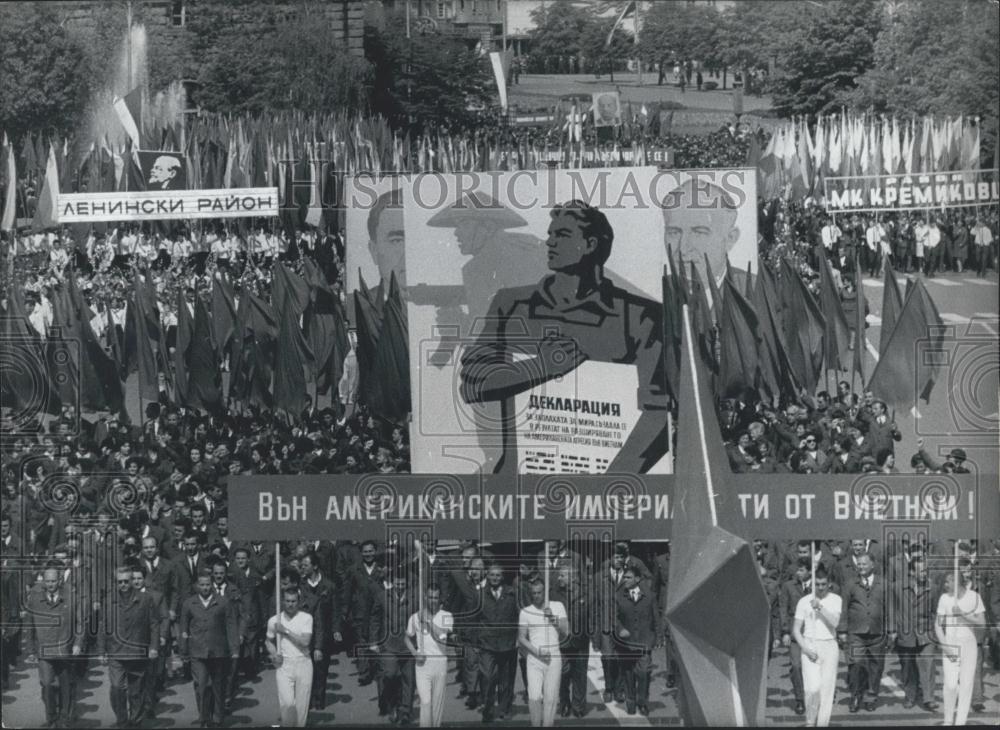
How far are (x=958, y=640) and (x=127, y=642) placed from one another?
381 cm

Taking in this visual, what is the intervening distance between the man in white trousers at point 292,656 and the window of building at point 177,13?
2.79 meters

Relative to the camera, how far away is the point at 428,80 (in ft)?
31.3

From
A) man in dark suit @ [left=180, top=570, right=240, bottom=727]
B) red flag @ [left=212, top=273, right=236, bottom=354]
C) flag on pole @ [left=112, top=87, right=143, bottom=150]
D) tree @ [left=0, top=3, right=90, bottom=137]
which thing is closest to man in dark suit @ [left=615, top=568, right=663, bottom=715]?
man in dark suit @ [left=180, top=570, right=240, bottom=727]

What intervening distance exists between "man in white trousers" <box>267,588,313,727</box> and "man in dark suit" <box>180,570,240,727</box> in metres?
0.20

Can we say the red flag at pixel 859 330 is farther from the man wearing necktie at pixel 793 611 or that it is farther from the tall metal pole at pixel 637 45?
the tall metal pole at pixel 637 45

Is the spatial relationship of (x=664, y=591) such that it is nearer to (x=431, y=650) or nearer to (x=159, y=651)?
(x=431, y=650)

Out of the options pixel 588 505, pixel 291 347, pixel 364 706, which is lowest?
pixel 364 706

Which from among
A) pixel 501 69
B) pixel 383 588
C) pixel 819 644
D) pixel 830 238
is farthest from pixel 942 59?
pixel 383 588

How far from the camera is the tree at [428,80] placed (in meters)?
9.45

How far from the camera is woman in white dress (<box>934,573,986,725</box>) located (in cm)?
884

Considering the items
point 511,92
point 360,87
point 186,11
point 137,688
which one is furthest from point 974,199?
point 137,688

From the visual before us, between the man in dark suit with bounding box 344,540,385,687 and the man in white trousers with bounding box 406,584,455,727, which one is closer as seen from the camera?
the man in white trousers with bounding box 406,584,455,727

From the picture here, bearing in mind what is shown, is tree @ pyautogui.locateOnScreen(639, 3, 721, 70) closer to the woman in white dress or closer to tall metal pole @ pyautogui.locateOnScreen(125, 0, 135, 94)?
tall metal pole @ pyautogui.locateOnScreen(125, 0, 135, 94)

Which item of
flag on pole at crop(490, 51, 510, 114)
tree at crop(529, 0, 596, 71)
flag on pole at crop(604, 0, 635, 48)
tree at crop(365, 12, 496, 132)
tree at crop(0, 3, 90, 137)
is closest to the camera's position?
tree at crop(0, 3, 90, 137)
